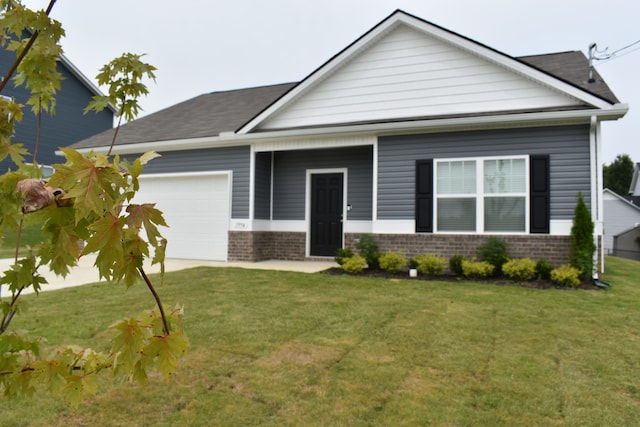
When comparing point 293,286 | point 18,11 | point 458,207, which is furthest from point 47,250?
point 458,207

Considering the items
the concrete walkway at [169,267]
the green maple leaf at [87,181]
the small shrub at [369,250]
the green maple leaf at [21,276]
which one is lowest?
the concrete walkway at [169,267]

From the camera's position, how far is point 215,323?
478cm

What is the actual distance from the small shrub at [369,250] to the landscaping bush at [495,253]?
210 centimetres

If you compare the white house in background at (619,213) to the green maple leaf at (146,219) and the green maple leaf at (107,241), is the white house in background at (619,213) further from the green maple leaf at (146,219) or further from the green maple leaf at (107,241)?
the green maple leaf at (107,241)

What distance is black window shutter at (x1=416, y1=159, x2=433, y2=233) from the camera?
30.0ft

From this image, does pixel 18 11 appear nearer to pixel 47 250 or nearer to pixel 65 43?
pixel 65 43

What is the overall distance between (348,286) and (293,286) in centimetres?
92

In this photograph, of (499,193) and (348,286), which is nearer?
(348,286)

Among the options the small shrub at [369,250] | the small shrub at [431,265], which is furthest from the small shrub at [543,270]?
the small shrub at [369,250]

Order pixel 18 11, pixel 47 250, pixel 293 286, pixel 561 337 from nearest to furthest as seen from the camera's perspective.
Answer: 1. pixel 47 250
2. pixel 18 11
3. pixel 561 337
4. pixel 293 286

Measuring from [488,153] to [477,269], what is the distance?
2.41 m

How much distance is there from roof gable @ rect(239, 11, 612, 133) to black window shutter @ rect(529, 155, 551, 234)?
1.28m

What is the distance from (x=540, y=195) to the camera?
8.38m

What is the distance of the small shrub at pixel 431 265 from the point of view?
8.52 meters
